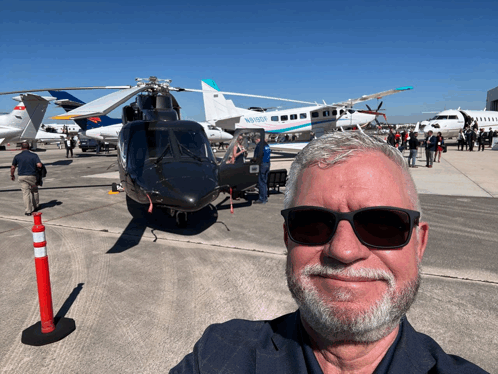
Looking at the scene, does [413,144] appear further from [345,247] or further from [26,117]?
[26,117]

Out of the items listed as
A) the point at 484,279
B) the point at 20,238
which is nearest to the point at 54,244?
the point at 20,238

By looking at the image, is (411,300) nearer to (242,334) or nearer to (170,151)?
(242,334)

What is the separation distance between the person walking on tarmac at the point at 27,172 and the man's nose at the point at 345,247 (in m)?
8.74

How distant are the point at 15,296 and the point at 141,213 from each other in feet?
13.9

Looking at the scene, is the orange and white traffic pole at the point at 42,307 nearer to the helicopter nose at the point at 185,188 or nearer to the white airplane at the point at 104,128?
the helicopter nose at the point at 185,188

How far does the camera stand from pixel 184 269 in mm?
4918

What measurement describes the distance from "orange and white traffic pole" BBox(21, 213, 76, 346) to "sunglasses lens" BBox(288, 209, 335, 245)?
9.82 feet

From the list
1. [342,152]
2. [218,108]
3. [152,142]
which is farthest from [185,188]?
[218,108]

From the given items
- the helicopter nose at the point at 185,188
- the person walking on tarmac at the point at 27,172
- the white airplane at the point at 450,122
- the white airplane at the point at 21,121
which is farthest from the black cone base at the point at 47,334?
the white airplane at the point at 450,122

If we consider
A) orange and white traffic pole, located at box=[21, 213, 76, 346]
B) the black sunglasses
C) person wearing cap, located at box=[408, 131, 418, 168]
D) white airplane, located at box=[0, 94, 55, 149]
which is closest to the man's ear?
the black sunglasses

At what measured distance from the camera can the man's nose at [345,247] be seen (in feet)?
3.63

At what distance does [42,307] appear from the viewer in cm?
332

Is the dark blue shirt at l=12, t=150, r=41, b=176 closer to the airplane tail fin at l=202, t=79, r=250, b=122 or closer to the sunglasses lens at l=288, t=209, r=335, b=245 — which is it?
the sunglasses lens at l=288, t=209, r=335, b=245

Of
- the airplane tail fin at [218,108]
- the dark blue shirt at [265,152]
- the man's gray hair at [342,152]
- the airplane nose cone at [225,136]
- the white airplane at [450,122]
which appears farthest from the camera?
the airplane nose cone at [225,136]
